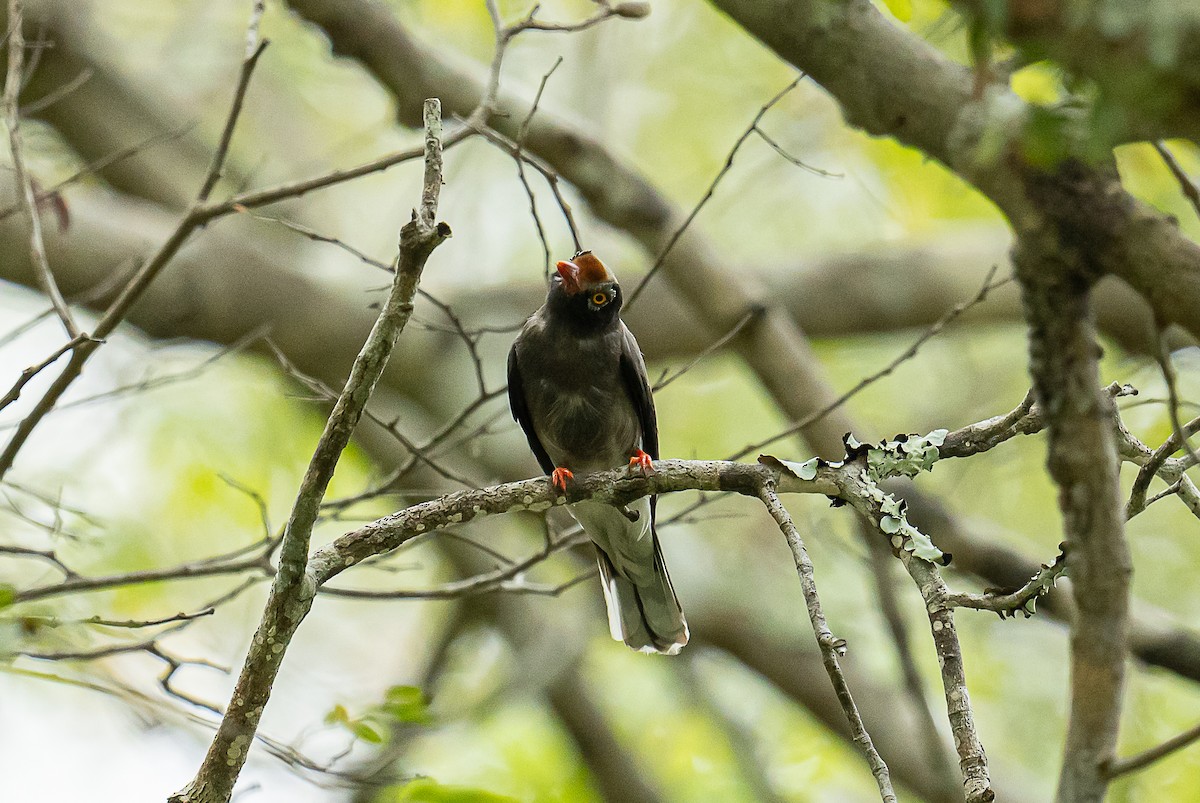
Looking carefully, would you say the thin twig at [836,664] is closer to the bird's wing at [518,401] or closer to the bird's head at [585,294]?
the bird's head at [585,294]

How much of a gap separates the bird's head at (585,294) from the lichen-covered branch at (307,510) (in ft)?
7.04

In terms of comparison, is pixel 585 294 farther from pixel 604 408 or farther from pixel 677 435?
pixel 677 435

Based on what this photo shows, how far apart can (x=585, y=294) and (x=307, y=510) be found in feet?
7.80

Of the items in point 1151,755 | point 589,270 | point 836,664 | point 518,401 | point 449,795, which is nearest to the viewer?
point 1151,755

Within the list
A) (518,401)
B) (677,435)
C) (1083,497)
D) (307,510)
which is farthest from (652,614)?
(677,435)

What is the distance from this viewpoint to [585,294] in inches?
182

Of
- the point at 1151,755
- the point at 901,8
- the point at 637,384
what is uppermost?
the point at 637,384

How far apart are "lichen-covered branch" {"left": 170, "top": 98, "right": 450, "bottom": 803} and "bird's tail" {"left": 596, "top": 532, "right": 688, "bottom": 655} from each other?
2.26m

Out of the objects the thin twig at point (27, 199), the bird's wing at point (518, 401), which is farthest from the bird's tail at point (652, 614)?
the thin twig at point (27, 199)

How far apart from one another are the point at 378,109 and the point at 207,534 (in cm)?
464

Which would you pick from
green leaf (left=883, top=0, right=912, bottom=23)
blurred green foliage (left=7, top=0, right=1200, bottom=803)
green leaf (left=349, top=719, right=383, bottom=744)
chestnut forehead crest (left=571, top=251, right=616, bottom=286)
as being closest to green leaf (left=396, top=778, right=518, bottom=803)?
green leaf (left=349, top=719, right=383, bottom=744)

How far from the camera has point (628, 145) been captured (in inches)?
407

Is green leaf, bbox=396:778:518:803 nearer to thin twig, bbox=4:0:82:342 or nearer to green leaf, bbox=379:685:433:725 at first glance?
green leaf, bbox=379:685:433:725

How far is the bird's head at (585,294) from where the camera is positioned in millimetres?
4559
